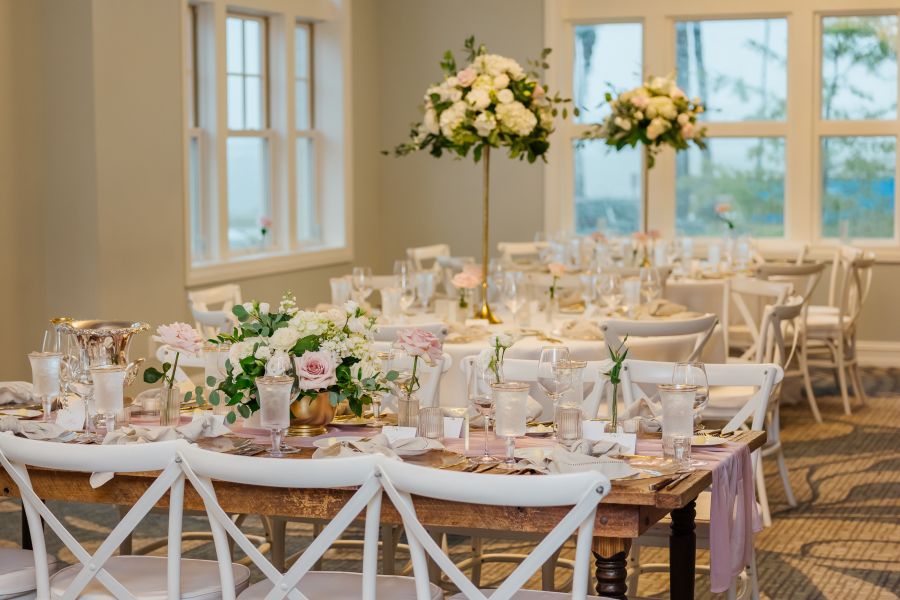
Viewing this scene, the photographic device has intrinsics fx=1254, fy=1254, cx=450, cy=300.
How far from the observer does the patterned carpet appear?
441cm

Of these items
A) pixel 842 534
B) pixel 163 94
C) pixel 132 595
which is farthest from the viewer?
pixel 163 94

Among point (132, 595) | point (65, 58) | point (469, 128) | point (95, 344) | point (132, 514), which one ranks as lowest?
point (132, 595)

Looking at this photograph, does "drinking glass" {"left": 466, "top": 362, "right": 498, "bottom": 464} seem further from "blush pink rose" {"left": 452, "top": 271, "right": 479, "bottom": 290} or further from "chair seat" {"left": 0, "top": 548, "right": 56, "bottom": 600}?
"blush pink rose" {"left": 452, "top": 271, "right": 479, "bottom": 290}

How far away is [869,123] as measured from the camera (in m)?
9.67

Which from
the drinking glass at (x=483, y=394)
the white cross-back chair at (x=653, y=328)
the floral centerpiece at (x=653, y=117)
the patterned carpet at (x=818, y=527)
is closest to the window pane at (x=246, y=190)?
the floral centerpiece at (x=653, y=117)

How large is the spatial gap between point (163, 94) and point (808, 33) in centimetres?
514

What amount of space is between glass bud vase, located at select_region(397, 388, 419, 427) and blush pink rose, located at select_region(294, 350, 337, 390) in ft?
0.68

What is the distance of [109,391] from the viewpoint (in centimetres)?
313

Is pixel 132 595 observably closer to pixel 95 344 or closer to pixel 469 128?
pixel 95 344

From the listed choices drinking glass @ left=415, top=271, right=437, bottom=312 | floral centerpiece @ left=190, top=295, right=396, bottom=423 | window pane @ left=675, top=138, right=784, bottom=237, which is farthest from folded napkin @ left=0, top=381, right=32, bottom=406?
window pane @ left=675, top=138, right=784, bottom=237

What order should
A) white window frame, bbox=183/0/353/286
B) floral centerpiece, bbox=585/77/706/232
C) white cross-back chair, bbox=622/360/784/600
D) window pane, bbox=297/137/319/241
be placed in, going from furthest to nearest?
window pane, bbox=297/137/319/241, white window frame, bbox=183/0/353/286, floral centerpiece, bbox=585/77/706/232, white cross-back chair, bbox=622/360/784/600

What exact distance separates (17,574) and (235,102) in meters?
5.90

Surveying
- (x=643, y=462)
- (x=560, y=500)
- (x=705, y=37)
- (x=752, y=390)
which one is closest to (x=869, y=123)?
(x=705, y=37)

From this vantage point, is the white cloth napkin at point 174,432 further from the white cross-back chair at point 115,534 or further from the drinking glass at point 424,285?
the drinking glass at point 424,285
